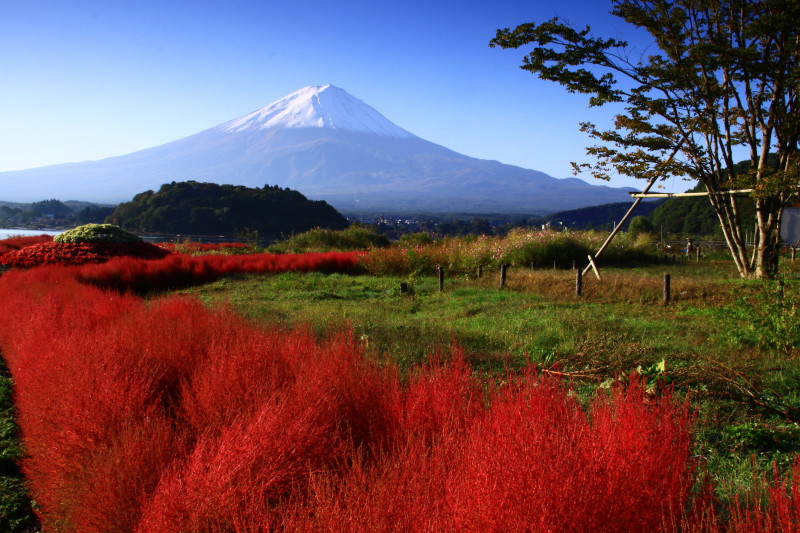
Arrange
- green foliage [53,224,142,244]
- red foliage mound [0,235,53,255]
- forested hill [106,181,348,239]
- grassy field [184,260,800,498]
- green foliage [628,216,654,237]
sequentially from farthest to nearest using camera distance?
1. forested hill [106,181,348,239]
2. green foliage [628,216,654,237]
3. red foliage mound [0,235,53,255]
4. green foliage [53,224,142,244]
5. grassy field [184,260,800,498]

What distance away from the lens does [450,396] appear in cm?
316

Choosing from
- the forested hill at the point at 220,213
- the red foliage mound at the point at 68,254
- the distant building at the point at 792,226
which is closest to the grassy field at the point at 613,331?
the red foliage mound at the point at 68,254

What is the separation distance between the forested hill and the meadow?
2261 centimetres

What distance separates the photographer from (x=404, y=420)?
3.11m

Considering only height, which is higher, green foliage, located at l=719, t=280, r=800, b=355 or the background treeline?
the background treeline

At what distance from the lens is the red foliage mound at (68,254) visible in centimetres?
1467

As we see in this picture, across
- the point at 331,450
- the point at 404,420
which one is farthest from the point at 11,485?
the point at 404,420

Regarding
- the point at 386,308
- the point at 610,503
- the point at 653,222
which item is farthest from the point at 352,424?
the point at 653,222

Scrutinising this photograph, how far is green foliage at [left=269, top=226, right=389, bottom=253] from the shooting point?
2456 cm

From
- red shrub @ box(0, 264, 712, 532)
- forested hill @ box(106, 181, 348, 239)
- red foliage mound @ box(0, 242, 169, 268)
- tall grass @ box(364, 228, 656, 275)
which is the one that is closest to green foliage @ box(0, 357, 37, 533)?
red shrub @ box(0, 264, 712, 532)

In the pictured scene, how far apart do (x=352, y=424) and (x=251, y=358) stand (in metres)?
1.11

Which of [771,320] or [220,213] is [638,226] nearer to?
[220,213]

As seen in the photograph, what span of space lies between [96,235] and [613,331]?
53.5 ft

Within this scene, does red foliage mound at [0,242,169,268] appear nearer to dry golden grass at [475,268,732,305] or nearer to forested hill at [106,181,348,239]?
dry golden grass at [475,268,732,305]
